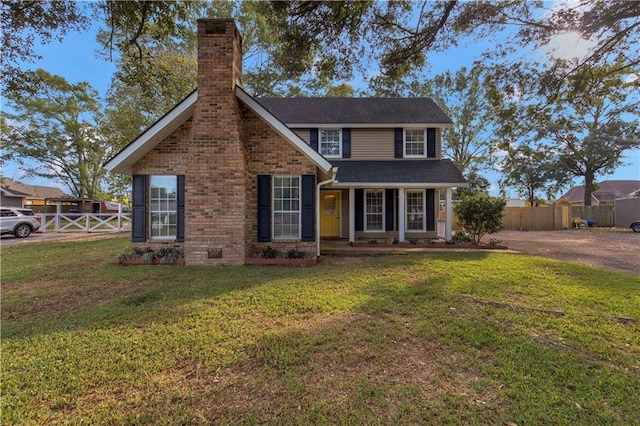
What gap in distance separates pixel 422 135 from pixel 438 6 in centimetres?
606

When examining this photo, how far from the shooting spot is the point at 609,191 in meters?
39.3

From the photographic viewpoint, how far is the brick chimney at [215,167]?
745cm

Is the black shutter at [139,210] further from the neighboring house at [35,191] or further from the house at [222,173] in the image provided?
the neighboring house at [35,191]

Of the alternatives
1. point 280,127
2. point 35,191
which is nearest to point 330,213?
point 280,127

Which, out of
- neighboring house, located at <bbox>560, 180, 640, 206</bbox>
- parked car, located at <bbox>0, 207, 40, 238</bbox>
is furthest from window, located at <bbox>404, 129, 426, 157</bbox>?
neighboring house, located at <bbox>560, 180, 640, 206</bbox>

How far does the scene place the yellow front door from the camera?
13.3 meters

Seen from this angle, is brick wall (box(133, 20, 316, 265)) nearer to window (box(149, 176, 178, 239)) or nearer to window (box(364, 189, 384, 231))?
window (box(149, 176, 178, 239))

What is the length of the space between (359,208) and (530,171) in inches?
923

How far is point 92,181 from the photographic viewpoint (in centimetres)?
3225

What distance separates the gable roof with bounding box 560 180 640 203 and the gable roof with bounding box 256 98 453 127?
36.6m

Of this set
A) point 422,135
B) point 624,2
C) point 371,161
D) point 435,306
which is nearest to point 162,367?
point 435,306

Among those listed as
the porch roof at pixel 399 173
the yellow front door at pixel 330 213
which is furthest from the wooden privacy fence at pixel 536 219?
the yellow front door at pixel 330 213

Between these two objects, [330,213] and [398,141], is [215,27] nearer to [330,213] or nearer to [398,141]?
[330,213]

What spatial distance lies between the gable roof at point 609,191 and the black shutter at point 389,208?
38281 mm
